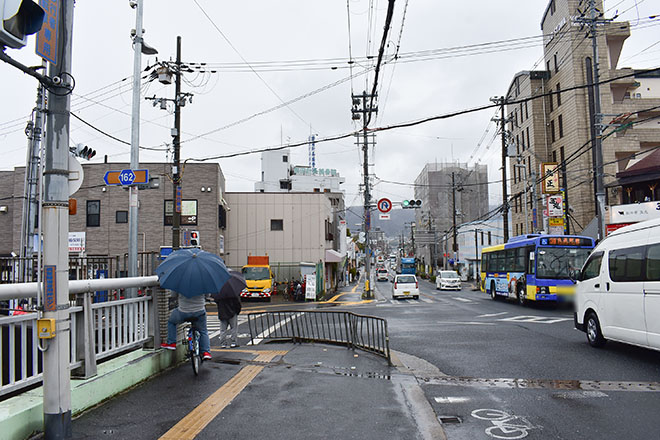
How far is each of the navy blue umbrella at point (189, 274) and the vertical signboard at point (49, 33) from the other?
3.70 meters

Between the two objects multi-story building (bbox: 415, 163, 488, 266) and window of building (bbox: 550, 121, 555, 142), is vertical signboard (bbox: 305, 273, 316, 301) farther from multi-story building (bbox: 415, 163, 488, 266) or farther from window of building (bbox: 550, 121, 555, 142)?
multi-story building (bbox: 415, 163, 488, 266)

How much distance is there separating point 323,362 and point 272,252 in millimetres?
30380

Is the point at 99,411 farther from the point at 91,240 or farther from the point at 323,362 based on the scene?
the point at 91,240

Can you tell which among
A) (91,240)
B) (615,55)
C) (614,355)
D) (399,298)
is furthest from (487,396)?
(615,55)

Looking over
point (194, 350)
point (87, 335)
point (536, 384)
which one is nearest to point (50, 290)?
point (87, 335)

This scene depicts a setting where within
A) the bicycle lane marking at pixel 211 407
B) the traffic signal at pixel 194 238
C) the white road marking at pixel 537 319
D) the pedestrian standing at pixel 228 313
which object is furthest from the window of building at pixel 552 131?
the bicycle lane marking at pixel 211 407

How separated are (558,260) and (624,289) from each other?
12278 millimetres

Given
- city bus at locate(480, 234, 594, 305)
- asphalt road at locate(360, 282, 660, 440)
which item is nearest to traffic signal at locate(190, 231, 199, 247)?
asphalt road at locate(360, 282, 660, 440)

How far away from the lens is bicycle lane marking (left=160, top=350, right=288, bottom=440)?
196 inches

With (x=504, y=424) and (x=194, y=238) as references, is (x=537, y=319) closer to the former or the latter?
(x=504, y=424)

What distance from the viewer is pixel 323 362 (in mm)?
8969

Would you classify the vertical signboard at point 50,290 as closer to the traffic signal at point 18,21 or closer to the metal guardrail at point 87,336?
the metal guardrail at point 87,336

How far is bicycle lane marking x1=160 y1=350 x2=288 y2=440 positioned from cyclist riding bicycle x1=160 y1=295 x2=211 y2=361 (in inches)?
31.0

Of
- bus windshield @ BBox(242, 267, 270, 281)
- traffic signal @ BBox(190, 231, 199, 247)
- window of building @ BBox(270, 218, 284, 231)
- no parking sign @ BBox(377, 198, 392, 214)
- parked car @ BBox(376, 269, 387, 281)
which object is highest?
no parking sign @ BBox(377, 198, 392, 214)
